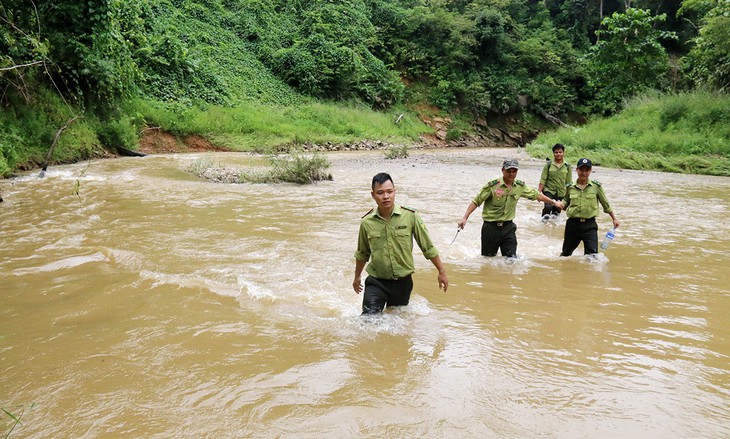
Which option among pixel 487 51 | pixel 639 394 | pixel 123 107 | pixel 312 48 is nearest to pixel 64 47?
pixel 123 107

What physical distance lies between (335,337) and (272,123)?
24709 mm

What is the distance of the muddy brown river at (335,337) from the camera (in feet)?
9.50

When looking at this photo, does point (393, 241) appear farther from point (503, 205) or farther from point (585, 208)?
point (585, 208)

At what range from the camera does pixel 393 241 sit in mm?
4316

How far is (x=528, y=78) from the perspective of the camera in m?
41.4

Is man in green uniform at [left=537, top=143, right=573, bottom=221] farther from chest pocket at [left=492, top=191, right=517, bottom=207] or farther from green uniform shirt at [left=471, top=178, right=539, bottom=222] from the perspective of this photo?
chest pocket at [left=492, top=191, right=517, bottom=207]

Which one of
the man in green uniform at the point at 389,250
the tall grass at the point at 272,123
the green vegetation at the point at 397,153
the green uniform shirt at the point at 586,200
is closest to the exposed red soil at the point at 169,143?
the tall grass at the point at 272,123

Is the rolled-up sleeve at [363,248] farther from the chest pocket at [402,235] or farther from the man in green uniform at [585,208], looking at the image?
the man in green uniform at [585,208]

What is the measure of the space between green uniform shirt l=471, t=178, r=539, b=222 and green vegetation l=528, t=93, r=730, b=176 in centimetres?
1351

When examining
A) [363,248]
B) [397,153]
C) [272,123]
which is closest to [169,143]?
[272,123]

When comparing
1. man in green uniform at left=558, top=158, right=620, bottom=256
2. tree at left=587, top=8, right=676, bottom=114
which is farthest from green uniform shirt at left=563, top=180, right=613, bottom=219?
tree at left=587, top=8, right=676, bottom=114

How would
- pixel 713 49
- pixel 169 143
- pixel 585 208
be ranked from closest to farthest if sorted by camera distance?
pixel 585 208, pixel 713 49, pixel 169 143

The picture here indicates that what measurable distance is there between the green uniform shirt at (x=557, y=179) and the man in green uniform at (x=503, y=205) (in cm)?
310

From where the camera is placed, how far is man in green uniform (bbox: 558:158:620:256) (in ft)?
22.0
